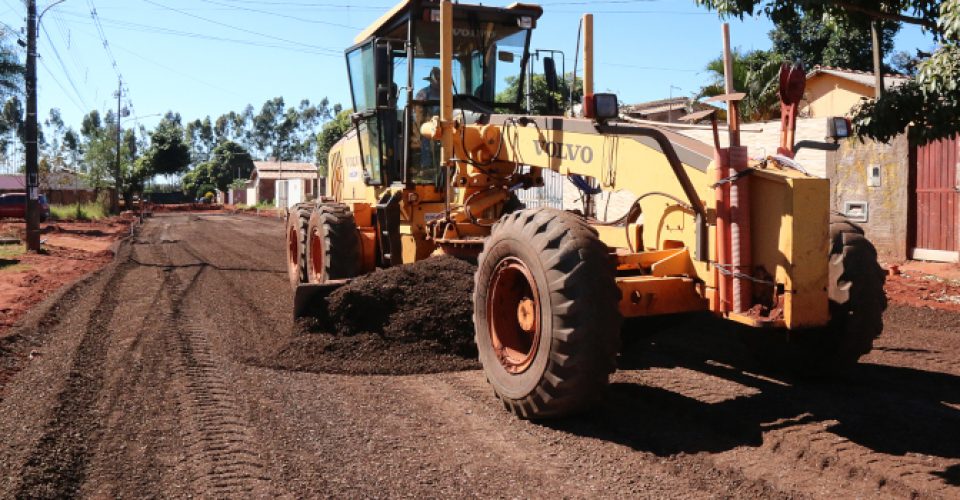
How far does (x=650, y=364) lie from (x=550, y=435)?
2121 mm

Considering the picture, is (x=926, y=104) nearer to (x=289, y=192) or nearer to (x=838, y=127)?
(x=838, y=127)

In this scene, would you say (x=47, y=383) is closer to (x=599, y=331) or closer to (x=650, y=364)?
(x=599, y=331)

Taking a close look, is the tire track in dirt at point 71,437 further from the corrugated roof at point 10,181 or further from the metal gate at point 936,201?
the corrugated roof at point 10,181

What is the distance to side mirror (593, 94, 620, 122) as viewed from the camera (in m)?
5.04

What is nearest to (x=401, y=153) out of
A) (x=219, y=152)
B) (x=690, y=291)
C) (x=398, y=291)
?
(x=398, y=291)

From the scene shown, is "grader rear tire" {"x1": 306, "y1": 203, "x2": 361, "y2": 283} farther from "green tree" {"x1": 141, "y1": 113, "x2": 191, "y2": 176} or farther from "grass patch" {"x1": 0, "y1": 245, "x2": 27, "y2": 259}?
"green tree" {"x1": 141, "y1": 113, "x2": 191, "y2": 176}

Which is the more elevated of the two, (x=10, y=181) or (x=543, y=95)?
(x=10, y=181)

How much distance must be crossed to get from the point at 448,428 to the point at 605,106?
2216mm

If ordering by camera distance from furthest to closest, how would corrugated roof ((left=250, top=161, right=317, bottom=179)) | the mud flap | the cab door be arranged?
corrugated roof ((left=250, top=161, right=317, bottom=179))
the cab door
the mud flap

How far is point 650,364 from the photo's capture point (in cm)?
700

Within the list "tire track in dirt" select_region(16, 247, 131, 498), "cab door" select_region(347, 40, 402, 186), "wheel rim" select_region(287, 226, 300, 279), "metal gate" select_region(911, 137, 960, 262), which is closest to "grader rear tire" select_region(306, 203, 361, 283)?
"cab door" select_region(347, 40, 402, 186)

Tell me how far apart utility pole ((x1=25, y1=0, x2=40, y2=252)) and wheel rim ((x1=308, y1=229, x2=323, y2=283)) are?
12.9 metres

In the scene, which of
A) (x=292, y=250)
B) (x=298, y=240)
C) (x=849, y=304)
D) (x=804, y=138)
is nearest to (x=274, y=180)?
(x=804, y=138)

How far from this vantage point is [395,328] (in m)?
7.29
